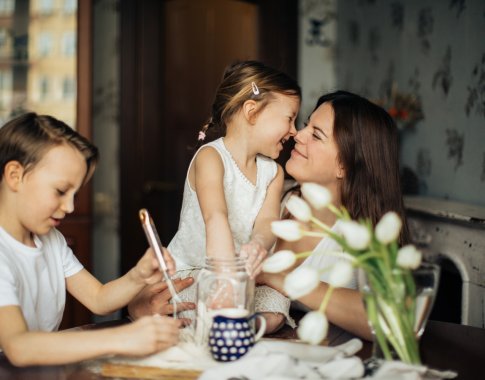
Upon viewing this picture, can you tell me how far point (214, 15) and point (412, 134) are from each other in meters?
1.60

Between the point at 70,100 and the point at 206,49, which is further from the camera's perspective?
the point at 206,49

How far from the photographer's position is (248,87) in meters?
1.91

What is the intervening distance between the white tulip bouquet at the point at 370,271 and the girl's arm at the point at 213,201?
48 cm

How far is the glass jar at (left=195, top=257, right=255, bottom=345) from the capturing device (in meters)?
1.21

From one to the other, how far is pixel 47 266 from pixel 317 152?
829mm

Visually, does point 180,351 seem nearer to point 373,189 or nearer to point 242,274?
point 242,274

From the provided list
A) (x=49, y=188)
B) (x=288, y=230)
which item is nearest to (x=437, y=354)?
(x=288, y=230)

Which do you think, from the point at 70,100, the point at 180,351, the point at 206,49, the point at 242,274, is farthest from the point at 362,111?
the point at 206,49

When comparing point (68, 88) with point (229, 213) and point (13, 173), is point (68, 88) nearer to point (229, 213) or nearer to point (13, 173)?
point (229, 213)

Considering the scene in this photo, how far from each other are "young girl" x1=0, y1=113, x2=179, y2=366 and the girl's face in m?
0.61

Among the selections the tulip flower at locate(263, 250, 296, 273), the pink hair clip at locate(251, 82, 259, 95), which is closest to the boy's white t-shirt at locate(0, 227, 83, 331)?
the tulip flower at locate(263, 250, 296, 273)

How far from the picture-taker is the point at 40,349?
114cm

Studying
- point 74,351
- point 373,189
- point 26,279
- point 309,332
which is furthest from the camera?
point 373,189

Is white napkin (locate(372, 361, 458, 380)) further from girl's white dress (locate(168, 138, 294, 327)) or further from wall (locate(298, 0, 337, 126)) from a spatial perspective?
wall (locate(298, 0, 337, 126))
